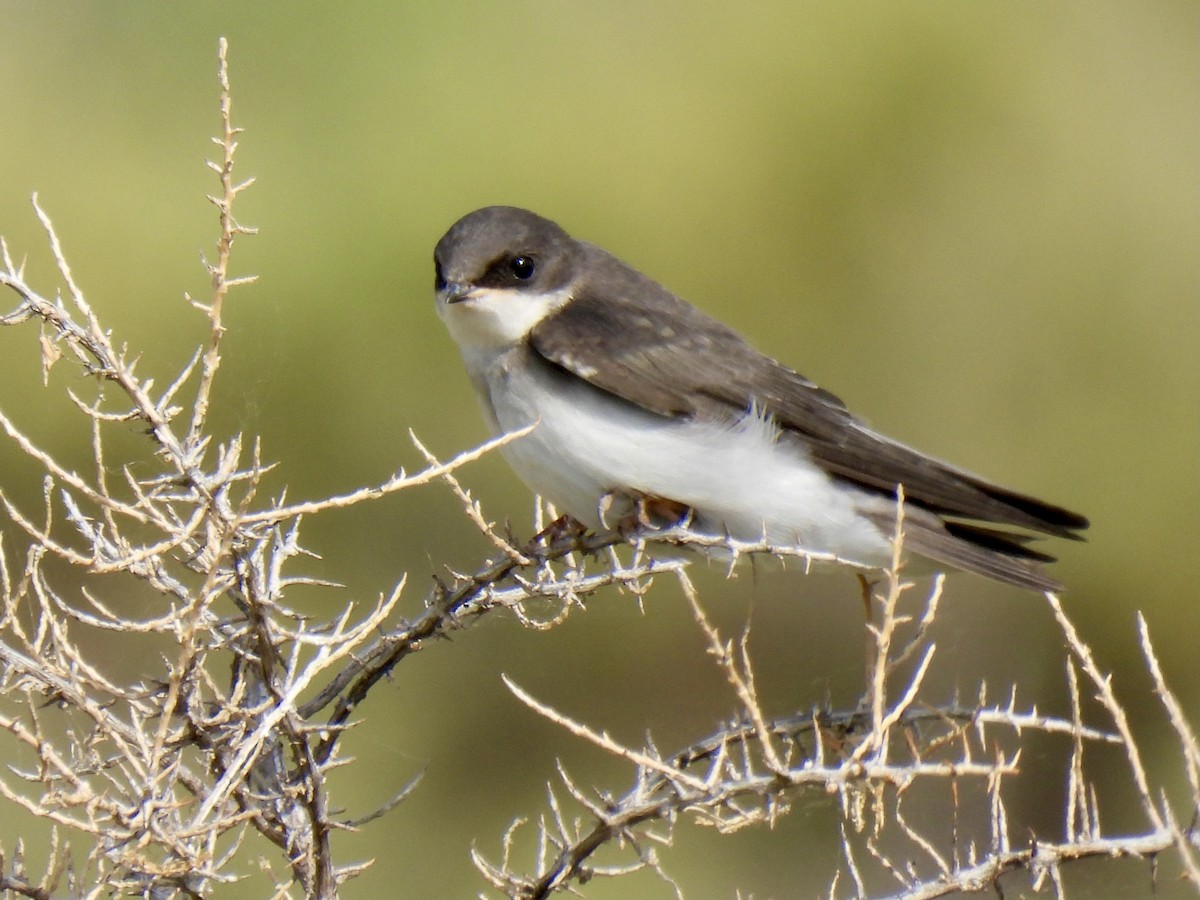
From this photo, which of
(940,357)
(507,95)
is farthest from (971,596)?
(507,95)

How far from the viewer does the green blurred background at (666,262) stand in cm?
631

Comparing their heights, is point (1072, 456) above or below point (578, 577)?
below

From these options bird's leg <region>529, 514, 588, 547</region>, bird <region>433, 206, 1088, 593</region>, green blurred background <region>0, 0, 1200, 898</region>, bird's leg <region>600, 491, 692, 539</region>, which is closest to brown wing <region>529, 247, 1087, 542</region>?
bird <region>433, 206, 1088, 593</region>

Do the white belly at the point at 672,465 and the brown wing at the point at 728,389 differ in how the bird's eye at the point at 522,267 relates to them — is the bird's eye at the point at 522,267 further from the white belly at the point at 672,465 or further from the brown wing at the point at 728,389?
the white belly at the point at 672,465

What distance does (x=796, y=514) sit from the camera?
3.43m

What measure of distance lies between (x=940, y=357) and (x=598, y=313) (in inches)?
151

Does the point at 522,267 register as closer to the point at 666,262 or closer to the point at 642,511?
the point at 642,511

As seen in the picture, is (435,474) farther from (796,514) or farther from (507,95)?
(507,95)

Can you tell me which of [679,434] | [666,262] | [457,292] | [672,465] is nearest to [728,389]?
[679,434]

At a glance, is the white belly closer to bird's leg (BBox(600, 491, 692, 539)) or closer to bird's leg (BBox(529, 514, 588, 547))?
bird's leg (BBox(600, 491, 692, 539))

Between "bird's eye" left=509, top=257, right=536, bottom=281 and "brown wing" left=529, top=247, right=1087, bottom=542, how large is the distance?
14 centimetres

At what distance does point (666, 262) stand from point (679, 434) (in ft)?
11.8

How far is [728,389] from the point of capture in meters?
3.54

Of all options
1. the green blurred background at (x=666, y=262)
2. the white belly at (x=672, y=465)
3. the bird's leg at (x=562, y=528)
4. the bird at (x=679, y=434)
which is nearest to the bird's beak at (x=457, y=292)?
the bird at (x=679, y=434)
